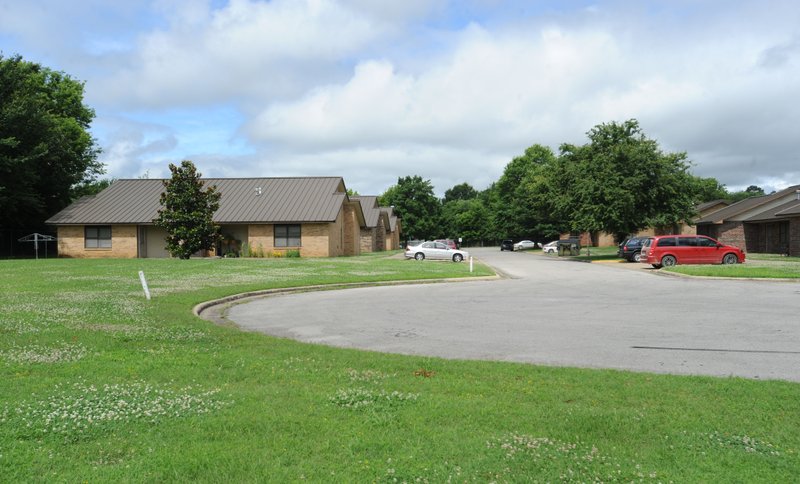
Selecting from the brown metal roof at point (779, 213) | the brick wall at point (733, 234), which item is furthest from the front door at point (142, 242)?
the brick wall at point (733, 234)

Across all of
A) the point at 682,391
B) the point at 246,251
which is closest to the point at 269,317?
the point at 682,391

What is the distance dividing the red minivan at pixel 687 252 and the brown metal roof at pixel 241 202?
22.0m

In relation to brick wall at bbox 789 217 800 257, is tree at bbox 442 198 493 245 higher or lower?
higher

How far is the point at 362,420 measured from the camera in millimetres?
5156

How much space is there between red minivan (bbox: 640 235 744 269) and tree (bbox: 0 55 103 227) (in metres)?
41.0

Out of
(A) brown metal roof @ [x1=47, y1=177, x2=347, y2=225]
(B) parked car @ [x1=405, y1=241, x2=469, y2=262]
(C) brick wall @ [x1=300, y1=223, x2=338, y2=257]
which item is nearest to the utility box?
(B) parked car @ [x1=405, y1=241, x2=469, y2=262]

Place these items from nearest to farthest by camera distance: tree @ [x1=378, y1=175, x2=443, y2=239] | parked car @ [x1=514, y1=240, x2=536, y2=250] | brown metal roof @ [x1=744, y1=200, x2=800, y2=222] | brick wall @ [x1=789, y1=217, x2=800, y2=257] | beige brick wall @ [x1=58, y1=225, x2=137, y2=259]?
brick wall @ [x1=789, y1=217, x2=800, y2=257], brown metal roof @ [x1=744, y1=200, x2=800, y2=222], beige brick wall @ [x1=58, y1=225, x2=137, y2=259], parked car @ [x1=514, y1=240, x2=536, y2=250], tree @ [x1=378, y1=175, x2=443, y2=239]

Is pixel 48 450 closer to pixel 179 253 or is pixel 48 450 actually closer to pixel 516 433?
pixel 516 433

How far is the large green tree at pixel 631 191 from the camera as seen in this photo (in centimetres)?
4025

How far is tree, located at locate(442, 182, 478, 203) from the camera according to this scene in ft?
575

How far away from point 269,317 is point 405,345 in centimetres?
491

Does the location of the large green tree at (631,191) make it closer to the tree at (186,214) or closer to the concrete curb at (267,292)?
the concrete curb at (267,292)

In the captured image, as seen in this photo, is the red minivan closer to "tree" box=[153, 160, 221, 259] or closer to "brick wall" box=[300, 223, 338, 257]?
"brick wall" box=[300, 223, 338, 257]

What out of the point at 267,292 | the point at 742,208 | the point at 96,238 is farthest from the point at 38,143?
the point at 742,208
